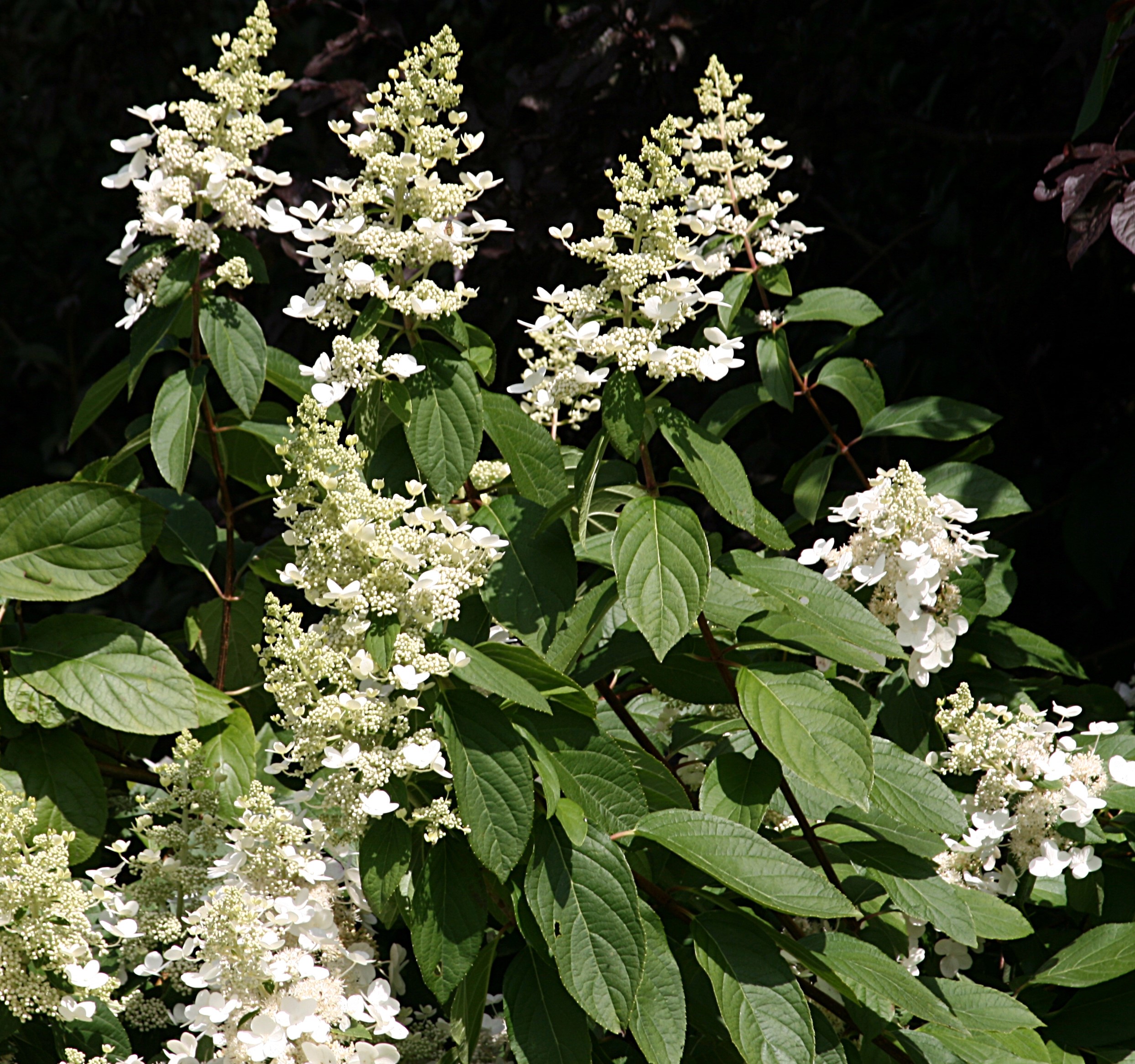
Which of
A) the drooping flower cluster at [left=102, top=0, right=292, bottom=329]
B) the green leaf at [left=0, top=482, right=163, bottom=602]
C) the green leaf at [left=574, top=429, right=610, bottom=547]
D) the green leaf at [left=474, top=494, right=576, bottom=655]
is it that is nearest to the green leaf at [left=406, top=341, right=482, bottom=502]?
the green leaf at [left=474, top=494, right=576, bottom=655]

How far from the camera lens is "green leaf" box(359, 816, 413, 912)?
1.25 metres

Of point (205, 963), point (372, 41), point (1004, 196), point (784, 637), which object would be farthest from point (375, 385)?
point (1004, 196)

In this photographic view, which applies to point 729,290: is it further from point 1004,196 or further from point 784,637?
point 1004,196

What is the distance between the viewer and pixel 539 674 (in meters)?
1.33

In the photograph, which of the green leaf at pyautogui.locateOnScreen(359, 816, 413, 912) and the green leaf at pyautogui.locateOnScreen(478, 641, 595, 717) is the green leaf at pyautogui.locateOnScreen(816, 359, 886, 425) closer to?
the green leaf at pyautogui.locateOnScreen(478, 641, 595, 717)

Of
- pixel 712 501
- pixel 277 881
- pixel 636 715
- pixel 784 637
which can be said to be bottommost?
pixel 636 715

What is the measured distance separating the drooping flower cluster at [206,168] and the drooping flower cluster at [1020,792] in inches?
47.4

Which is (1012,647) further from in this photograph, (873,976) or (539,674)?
(539,674)

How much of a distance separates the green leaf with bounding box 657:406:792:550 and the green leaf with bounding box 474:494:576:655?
0.67 ft

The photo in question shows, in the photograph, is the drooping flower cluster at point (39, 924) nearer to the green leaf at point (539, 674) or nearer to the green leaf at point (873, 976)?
the green leaf at point (539, 674)

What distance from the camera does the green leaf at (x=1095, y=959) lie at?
4.92 feet

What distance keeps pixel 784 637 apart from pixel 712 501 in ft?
0.67

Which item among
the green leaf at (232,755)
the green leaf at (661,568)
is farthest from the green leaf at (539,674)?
the green leaf at (232,755)

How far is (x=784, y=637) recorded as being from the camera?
4.78 feet
